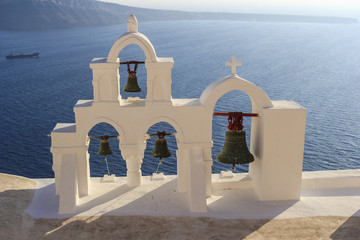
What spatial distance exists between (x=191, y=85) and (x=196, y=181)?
46.5 metres

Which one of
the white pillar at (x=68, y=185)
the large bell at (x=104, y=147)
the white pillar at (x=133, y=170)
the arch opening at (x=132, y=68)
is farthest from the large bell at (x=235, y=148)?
the arch opening at (x=132, y=68)

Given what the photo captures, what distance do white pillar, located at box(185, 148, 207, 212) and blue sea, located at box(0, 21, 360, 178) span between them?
15774mm

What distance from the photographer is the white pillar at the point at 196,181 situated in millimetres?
15198

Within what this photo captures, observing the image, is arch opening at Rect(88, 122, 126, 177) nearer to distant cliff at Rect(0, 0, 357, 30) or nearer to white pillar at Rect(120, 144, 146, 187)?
white pillar at Rect(120, 144, 146, 187)

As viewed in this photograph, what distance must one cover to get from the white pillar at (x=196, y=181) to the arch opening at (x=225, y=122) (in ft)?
54.7

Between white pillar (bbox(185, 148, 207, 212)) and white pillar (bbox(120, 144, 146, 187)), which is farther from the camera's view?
white pillar (bbox(120, 144, 146, 187))

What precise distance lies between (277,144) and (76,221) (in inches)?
310

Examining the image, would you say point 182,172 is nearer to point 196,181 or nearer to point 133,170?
point 196,181

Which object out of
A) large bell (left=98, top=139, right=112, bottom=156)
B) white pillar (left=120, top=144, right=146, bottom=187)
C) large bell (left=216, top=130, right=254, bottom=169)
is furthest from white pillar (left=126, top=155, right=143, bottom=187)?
large bell (left=216, top=130, right=254, bottom=169)

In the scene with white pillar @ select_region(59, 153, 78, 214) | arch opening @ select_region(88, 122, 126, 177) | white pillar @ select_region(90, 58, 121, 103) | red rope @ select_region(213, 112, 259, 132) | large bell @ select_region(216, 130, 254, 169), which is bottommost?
arch opening @ select_region(88, 122, 126, 177)

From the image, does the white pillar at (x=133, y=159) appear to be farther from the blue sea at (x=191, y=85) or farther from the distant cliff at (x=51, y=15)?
the distant cliff at (x=51, y=15)

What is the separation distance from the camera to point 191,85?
6147 cm

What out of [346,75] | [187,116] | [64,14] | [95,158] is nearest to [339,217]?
[187,116]

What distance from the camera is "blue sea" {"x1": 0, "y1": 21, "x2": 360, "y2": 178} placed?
36312 mm
